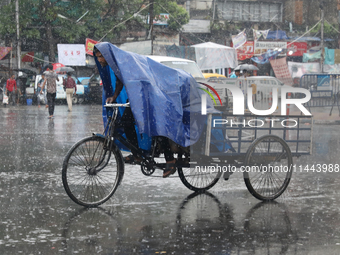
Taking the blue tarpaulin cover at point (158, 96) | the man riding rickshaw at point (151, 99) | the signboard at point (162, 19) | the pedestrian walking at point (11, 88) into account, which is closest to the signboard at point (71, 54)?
the pedestrian walking at point (11, 88)

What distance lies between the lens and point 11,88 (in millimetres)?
27312

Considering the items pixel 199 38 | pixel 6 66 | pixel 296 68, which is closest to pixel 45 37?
pixel 6 66

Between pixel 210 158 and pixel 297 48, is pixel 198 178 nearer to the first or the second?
pixel 210 158

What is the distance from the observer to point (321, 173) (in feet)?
27.2

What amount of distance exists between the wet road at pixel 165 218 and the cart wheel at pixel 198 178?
13cm

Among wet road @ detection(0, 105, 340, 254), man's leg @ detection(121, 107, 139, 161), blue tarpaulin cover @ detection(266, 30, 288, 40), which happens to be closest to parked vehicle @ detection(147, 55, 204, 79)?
wet road @ detection(0, 105, 340, 254)

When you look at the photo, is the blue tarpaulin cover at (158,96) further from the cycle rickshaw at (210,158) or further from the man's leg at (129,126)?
the man's leg at (129,126)

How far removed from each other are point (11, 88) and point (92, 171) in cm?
2270

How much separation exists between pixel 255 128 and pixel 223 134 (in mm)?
372

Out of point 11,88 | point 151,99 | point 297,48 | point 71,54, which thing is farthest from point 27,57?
point 151,99

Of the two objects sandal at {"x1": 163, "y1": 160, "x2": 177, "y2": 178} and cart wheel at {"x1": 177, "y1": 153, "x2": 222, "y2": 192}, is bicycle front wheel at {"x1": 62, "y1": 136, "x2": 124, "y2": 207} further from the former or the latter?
cart wheel at {"x1": 177, "y1": 153, "x2": 222, "y2": 192}

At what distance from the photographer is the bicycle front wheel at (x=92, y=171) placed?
5742mm

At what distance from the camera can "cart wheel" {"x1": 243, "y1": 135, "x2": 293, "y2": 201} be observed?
241 inches

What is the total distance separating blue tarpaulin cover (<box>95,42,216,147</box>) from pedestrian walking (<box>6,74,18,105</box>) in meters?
22.7
